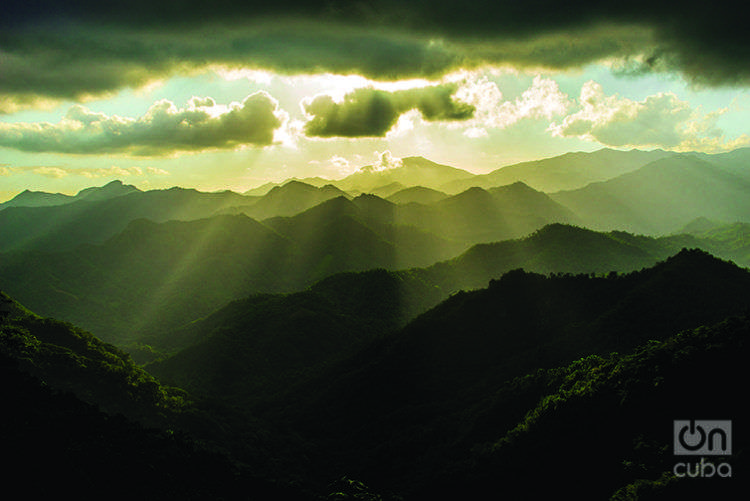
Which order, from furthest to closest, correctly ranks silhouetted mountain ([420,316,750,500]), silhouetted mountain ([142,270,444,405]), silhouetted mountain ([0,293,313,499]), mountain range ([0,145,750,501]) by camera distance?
silhouetted mountain ([142,270,444,405]) → mountain range ([0,145,750,501]) → silhouetted mountain ([420,316,750,500]) → silhouetted mountain ([0,293,313,499])

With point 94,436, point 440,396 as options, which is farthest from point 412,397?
point 94,436

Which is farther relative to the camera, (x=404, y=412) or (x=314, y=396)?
(x=314, y=396)

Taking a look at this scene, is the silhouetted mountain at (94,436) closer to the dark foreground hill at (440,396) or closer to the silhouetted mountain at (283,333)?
the dark foreground hill at (440,396)

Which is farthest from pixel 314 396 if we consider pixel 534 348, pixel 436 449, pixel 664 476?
pixel 664 476

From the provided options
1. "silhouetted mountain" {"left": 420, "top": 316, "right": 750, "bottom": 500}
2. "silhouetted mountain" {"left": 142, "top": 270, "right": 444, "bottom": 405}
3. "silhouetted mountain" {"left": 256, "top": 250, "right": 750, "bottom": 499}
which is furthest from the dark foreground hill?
"silhouetted mountain" {"left": 142, "top": 270, "right": 444, "bottom": 405}

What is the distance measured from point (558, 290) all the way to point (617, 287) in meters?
11.6

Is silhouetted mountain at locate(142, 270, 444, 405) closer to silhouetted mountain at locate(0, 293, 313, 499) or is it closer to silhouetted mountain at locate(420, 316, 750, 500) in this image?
silhouetted mountain at locate(0, 293, 313, 499)

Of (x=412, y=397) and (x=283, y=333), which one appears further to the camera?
(x=283, y=333)

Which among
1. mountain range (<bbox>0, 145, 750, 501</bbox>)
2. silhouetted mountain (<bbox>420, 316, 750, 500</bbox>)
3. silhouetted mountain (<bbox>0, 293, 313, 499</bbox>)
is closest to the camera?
silhouetted mountain (<bbox>0, 293, 313, 499</bbox>)

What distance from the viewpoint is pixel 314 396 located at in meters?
101

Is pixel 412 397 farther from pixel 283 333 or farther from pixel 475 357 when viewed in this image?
pixel 283 333

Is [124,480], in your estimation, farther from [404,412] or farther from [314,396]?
[314,396]

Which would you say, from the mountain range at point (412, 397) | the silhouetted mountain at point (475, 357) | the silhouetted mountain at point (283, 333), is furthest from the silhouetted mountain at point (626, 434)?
the silhouetted mountain at point (283, 333)

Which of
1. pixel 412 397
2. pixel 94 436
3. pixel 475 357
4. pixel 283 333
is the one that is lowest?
pixel 412 397
